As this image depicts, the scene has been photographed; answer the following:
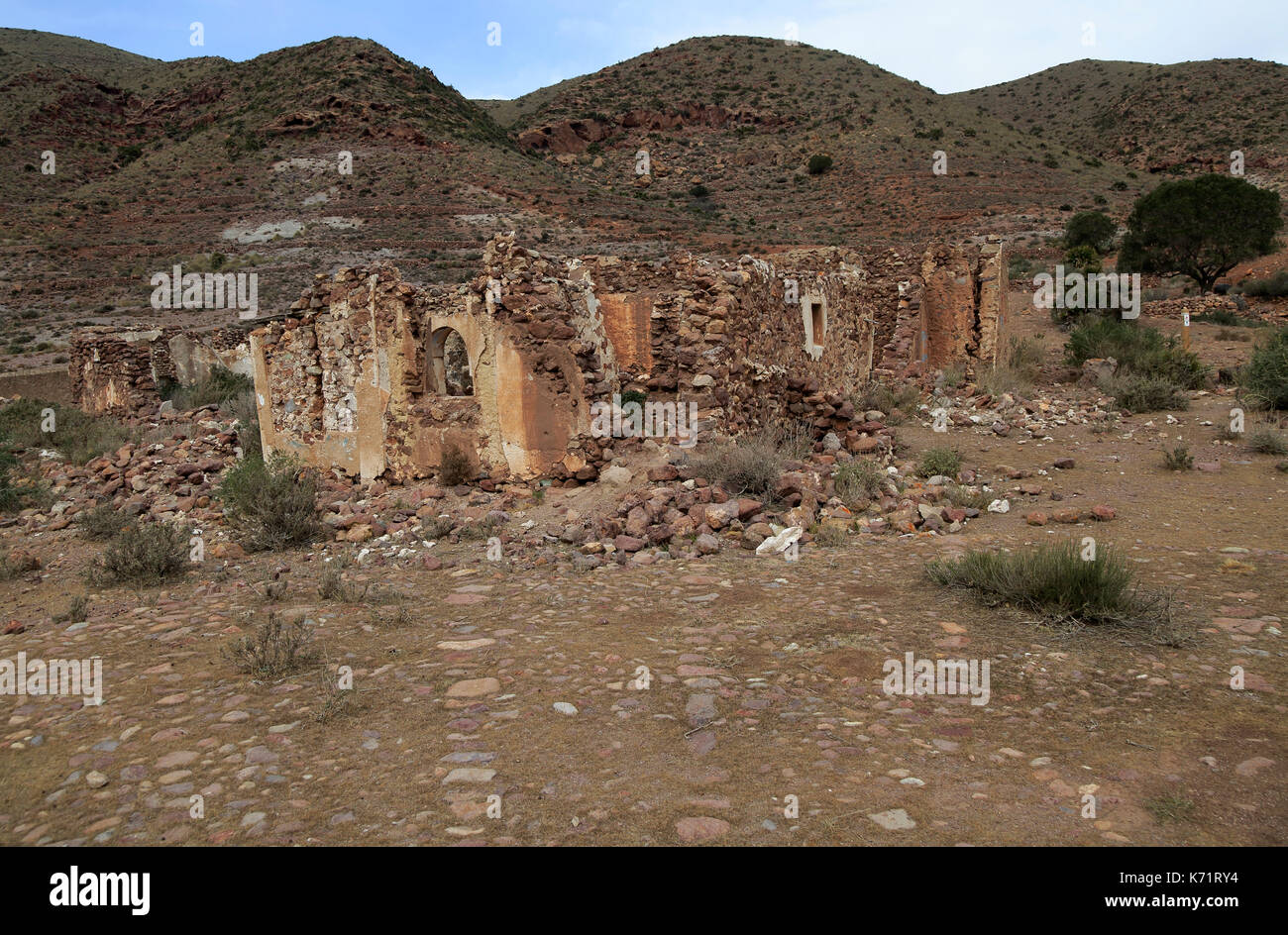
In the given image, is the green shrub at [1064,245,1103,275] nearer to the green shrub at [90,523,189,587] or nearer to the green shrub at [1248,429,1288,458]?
the green shrub at [1248,429,1288,458]

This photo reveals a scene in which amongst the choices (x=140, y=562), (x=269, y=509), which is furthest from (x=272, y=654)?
(x=269, y=509)

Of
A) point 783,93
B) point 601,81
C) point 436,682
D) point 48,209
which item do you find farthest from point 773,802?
point 601,81

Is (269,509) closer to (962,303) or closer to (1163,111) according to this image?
(962,303)

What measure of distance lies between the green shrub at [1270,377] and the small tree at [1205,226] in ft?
61.1

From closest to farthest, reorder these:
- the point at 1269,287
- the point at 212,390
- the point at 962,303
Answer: the point at 962,303 < the point at 212,390 < the point at 1269,287

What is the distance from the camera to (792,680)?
371 cm

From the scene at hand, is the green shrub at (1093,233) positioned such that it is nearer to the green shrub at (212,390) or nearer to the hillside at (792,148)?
the hillside at (792,148)

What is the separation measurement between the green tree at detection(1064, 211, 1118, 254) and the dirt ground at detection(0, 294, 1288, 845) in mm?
30549

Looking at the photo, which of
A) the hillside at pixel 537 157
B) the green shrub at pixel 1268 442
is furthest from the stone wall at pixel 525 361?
the hillside at pixel 537 157

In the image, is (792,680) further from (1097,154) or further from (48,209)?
(1097,154)

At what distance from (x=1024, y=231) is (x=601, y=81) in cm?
3912

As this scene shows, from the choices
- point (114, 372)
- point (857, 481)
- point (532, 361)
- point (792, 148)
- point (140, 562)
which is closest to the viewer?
point (140, 562)

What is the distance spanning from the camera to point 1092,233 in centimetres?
3102

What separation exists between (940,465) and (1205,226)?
80.2 ft
